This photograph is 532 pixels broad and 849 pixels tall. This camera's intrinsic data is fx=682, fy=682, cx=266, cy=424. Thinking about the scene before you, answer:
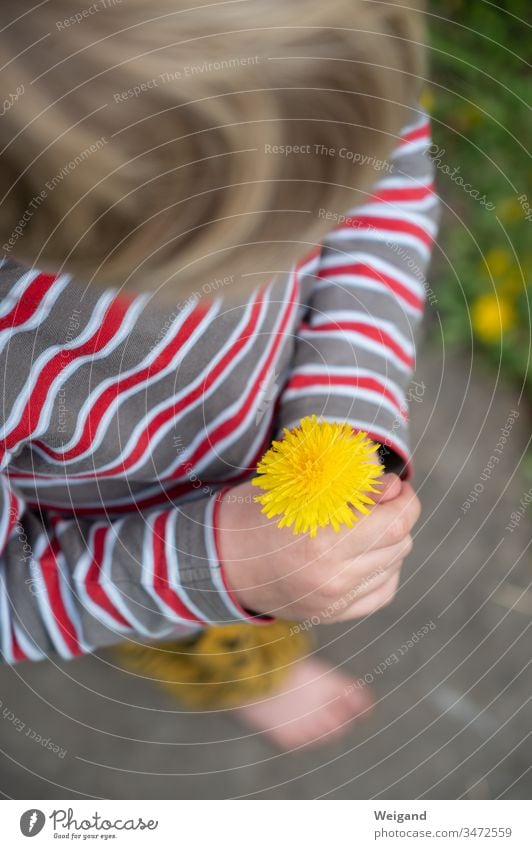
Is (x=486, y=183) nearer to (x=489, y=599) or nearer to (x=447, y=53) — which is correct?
(x=447, y=53)

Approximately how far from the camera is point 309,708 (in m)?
0.57

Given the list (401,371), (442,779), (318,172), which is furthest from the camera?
(442,779)

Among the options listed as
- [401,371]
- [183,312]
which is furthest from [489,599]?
[183,312]

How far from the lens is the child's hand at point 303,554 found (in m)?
0.30

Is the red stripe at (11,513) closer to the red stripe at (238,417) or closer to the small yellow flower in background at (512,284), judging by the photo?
→ the red stripe at (238,417)

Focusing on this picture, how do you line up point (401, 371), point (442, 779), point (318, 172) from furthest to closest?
1. point (442, 779)
2. point (401, 371)
3. point (318, 172)

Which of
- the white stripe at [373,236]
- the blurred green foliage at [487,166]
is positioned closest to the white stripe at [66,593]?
the white stripe at [373,236]

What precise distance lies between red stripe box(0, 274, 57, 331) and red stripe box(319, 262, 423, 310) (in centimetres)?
18

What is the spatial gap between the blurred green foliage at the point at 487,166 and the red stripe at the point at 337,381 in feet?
0.87

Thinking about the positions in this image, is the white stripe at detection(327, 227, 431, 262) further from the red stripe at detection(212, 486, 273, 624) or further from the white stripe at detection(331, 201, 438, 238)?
the red stripe at detection(212, 486, 273, 624)

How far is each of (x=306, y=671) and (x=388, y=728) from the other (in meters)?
0.08

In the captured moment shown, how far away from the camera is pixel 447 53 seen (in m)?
0.59

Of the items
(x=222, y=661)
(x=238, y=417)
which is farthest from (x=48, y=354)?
(x=222, y=661)
